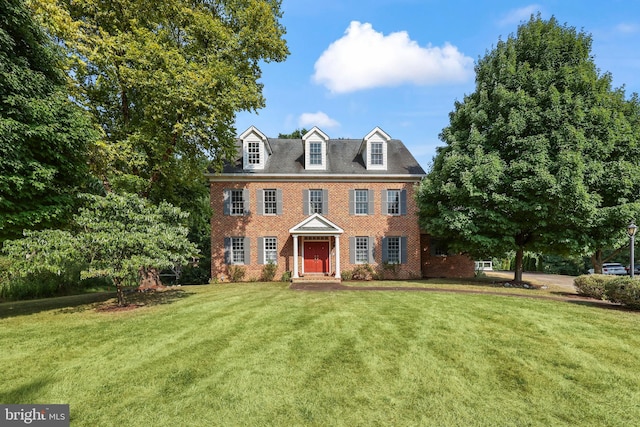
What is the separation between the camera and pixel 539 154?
1452cm

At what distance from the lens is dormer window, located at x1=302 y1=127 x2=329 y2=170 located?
20.0 m

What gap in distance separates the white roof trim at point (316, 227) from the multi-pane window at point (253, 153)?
17.5ft

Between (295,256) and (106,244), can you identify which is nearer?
(106,244)

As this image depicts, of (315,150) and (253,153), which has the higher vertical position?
(315,150)

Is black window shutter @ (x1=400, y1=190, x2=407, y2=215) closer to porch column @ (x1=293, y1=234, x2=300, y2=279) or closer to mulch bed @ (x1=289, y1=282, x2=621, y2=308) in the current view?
mulch bed @ (x1=289, y1=282, x2=621, y2=308)

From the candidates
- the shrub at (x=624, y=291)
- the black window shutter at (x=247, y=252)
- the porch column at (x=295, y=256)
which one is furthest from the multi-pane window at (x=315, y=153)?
the shrub at (x=624, y=291)

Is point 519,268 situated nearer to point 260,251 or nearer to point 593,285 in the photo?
point 593,285

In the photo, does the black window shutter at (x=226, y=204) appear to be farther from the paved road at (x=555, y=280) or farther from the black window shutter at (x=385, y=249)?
the paved road at (x=555, y=280)

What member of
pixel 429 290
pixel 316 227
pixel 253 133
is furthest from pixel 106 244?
pixel 429 290

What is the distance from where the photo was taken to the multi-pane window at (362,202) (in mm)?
19938

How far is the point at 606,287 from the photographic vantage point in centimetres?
1127

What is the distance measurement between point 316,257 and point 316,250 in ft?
1.54

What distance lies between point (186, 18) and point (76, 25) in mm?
4690

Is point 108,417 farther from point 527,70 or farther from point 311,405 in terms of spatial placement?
point 527,70
